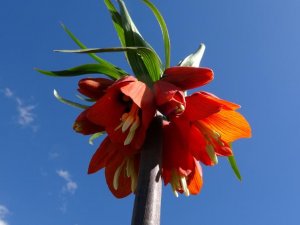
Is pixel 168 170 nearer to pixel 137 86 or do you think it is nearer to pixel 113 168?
pixel 113 168

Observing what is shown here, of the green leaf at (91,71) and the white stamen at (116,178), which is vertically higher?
the green leaf at (91,71)

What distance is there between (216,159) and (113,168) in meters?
0.31

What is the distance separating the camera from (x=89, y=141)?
1248mm

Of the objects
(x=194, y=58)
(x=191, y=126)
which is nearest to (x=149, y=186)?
(x=191, y=126)

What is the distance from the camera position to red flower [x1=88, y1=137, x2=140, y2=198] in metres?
1.06

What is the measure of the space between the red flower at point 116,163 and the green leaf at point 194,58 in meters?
0.34

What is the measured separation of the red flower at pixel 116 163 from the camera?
1063 millimetres

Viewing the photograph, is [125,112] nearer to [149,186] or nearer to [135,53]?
[135,53]

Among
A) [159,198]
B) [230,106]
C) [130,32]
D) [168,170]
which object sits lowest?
[159,198]

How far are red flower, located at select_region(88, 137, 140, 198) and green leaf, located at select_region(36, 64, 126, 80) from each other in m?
0.22

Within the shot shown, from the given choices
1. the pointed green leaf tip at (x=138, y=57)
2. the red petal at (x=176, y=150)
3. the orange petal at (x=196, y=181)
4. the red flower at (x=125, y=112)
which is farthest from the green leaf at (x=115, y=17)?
the orange petal at (x=196, y=181)

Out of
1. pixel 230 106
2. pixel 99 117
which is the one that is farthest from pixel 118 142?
pixel 230 106

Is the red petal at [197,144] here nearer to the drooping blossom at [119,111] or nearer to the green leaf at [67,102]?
the drooping blossom at [119,111]

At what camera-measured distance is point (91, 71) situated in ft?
3.83
